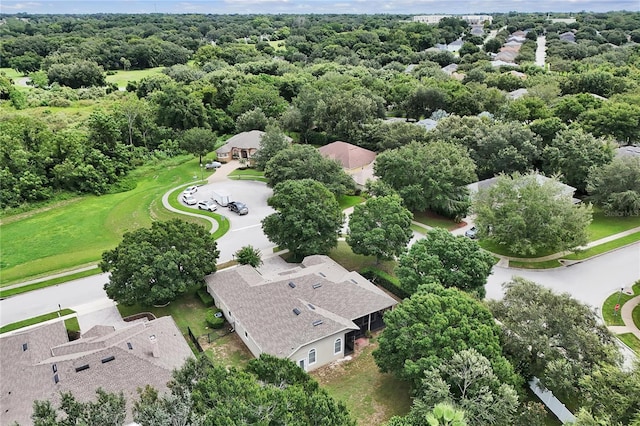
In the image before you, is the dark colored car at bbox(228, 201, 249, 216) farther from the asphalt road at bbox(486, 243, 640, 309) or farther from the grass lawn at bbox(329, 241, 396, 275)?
the asphalt road at bbox(486, 243, 640, 309)

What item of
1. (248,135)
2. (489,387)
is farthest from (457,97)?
(489,387)

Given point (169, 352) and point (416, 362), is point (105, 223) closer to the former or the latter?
point (169, 352)

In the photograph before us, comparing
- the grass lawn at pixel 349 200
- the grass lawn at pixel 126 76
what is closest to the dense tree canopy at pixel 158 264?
the grass lawn at pixel 349 200

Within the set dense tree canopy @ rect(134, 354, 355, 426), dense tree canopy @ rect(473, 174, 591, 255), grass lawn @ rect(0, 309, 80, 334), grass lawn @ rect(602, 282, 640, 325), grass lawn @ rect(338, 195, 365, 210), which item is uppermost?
dense tree canopy @ rect(134, 354, 355, 426)

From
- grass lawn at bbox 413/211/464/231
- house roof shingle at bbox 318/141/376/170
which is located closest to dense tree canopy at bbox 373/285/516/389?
grass lawn at bbox 413/211/464/231

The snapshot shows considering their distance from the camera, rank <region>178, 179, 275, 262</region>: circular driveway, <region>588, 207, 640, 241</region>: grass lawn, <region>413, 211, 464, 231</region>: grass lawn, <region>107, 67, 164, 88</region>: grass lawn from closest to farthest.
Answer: <region>178, 179, 275, 262</region>: circular driveway → <region>588, 207, 640, 241</region>: grass lawn → <region>413, 211, 464, 231</region>: grass lawn → <region>107, 67, 164, 88</region>: grass lawn

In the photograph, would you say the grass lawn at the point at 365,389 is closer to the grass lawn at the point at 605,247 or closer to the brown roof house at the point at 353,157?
the grass lawn at the point at 605,247

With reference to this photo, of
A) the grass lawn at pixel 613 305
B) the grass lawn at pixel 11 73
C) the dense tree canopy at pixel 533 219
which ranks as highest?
the dense tree canopy at pixel 533 219
